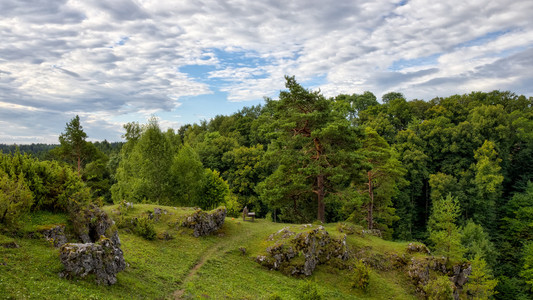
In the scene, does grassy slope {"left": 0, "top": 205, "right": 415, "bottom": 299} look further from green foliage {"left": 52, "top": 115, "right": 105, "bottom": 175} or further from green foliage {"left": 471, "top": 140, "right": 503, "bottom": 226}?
green foliage {"left": 471, "top": 140, "right": 503, "bottom": 226}

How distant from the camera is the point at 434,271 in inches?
885

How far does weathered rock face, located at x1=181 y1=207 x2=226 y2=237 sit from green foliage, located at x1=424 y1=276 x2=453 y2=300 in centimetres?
1654

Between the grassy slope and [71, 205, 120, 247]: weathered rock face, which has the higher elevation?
[71, 205, 120, 247]: weathered rock face

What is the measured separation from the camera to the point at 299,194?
107ft

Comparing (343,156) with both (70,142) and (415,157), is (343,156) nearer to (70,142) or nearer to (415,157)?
(415,157)

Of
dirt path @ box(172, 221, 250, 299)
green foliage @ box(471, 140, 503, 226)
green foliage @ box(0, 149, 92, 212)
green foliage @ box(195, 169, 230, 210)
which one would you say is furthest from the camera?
green foliage @ box(471, 140, 503, 226)

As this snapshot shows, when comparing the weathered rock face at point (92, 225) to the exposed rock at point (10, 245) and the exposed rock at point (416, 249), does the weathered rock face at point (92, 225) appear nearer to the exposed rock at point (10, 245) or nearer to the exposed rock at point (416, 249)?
the exposed rock at point (10, 245)

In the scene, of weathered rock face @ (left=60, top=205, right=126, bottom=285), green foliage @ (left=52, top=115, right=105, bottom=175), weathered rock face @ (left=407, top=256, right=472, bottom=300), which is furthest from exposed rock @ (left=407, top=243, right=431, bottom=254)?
green foliage @ (left=52, top=115, right=105, bottom=175)

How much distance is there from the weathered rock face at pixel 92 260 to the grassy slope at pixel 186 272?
0.39 m

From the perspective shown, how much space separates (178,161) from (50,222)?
22.4m

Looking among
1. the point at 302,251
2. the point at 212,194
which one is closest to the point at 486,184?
the point at 302,251

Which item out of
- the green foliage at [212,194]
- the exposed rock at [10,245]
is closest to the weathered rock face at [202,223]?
the exposed rock at [10,245]

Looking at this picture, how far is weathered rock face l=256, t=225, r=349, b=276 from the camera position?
2123 cm

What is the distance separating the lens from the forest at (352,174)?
2608cm
